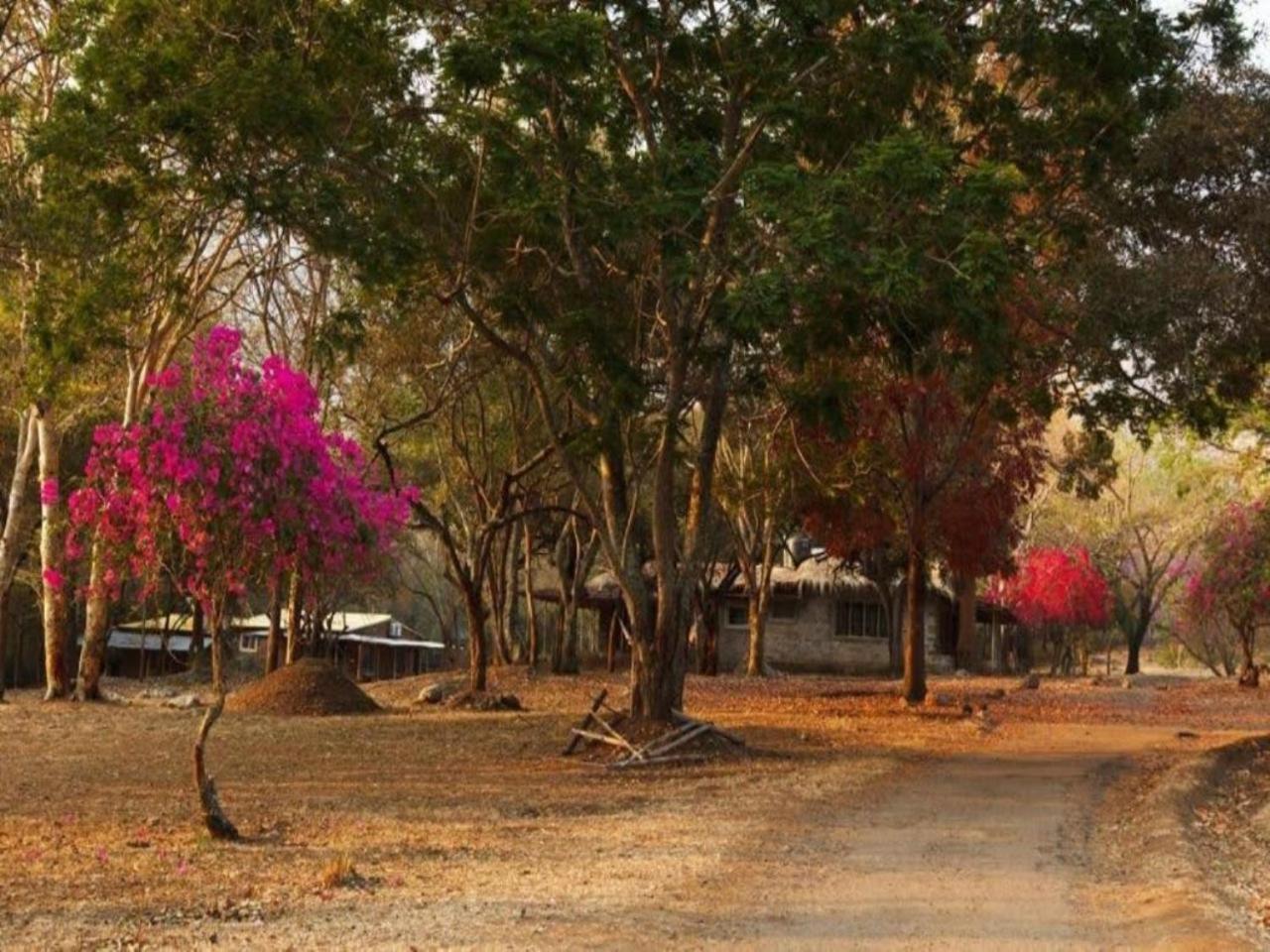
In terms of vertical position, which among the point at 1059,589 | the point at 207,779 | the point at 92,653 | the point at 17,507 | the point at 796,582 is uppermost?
the point at 1059,589

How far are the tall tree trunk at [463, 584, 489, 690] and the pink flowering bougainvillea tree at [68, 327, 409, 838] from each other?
578 inches

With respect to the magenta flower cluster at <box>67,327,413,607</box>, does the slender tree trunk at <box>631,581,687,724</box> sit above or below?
below

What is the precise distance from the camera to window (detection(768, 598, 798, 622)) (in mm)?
52375

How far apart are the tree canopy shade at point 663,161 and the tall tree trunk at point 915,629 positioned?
1008 cm

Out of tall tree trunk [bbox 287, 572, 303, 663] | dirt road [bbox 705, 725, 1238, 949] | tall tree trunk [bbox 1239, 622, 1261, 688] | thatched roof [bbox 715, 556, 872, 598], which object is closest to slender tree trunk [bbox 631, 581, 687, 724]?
dirt road [bbox 705, 725, 1238, 949]

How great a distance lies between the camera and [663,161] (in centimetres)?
1667

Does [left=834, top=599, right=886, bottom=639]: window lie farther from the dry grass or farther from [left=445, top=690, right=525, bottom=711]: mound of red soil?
the dry grass

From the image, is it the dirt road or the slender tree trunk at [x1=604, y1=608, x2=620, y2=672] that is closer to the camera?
the dirt road

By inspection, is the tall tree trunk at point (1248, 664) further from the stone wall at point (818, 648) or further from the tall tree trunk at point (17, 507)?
the tall tree trunk at point (17, 507)

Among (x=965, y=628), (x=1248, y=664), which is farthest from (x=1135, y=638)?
(x=1248, y=664)

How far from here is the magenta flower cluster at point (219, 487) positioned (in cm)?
1195

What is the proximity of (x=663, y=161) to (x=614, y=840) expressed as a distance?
7.20 meters

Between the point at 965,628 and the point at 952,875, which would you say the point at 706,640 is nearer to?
the point at 965,628

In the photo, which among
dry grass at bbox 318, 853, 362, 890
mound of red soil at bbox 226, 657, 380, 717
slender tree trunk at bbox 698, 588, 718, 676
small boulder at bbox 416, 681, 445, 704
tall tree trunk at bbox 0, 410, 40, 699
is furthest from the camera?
slender tree trunk at bbox 698, 588, 718, 676
